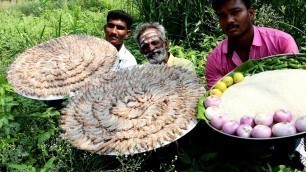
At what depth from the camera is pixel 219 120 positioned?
7.47ft

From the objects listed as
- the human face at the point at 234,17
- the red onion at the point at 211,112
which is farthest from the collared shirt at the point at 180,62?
the red onion at the point at 211,112

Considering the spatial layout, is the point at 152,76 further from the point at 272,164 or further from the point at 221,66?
the point at 272,164

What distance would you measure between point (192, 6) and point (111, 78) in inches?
97.3

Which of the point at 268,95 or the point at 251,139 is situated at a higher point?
the point at 268,95

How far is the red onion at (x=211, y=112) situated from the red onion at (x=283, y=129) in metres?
0.35

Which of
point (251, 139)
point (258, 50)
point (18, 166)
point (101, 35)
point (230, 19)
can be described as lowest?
point (18, 166)

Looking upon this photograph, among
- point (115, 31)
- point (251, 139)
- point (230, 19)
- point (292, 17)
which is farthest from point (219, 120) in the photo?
point (292, 17)

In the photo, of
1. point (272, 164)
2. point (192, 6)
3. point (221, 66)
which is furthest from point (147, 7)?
point (272, 164)

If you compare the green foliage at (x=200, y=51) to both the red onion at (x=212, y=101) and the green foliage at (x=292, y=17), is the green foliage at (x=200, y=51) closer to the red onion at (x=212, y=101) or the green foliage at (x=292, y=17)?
the green foliage at (x=292, y=17)

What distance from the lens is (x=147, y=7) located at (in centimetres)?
534

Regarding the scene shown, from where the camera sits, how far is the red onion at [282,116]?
7.13 ft

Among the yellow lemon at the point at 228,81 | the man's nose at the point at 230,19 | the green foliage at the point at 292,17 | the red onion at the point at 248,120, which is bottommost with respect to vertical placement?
the red onion at the point at 248,120

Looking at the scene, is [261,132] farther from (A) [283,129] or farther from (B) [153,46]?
(B) [153,46]

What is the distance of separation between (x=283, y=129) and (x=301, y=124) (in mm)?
99
